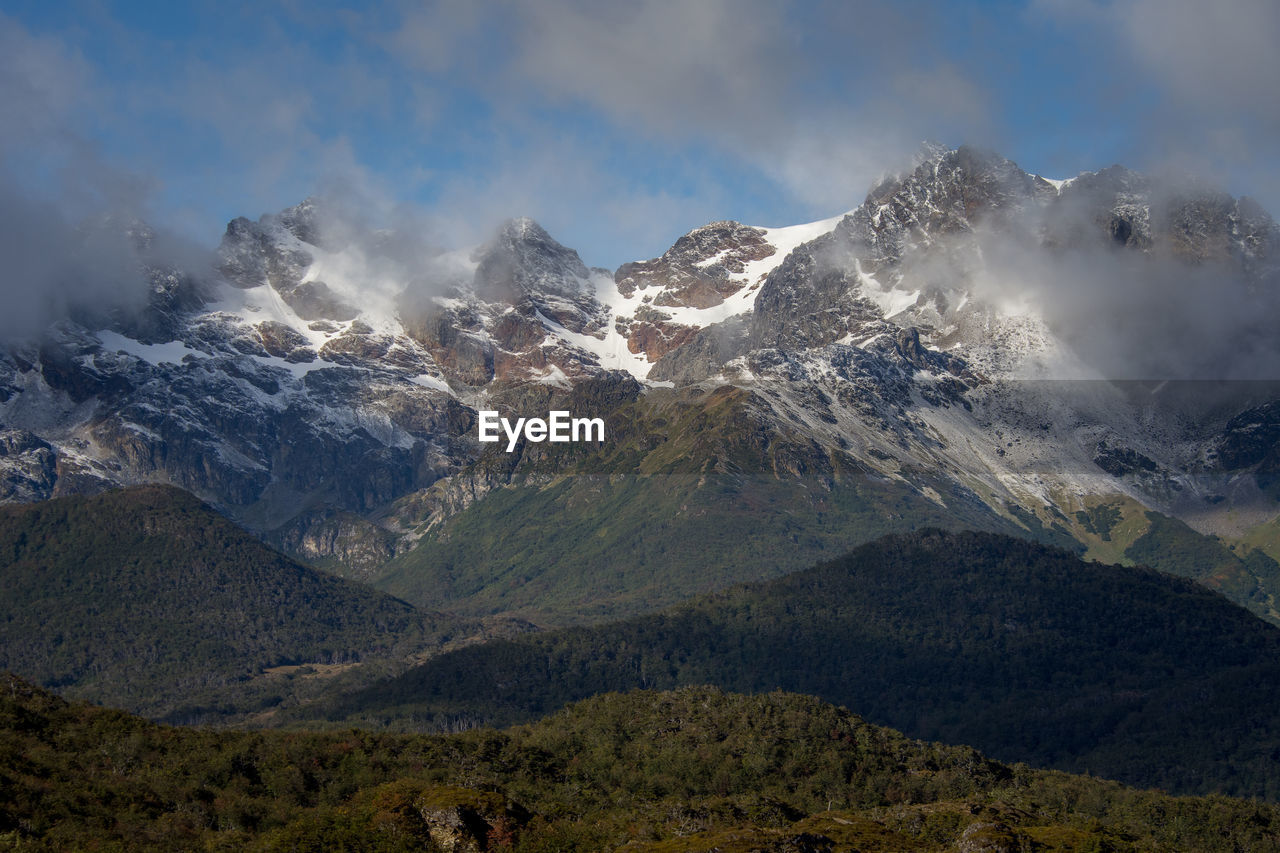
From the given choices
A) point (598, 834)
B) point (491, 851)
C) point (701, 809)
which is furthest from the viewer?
point (701, 809)

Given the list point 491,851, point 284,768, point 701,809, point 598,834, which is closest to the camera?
point 491,851

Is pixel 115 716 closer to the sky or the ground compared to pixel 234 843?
closer to the sky

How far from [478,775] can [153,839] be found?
56.2m

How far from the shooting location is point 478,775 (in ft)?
592

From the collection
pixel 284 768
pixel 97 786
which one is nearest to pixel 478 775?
pixel 284 768

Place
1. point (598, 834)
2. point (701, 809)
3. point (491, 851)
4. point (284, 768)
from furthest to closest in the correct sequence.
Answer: point (284, 768) < point (701, 809) < point (598, 834) < point (491, 851)

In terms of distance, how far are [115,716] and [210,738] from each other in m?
11.6

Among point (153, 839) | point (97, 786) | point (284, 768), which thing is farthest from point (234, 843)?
point (284, 768)

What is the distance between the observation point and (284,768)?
564ft

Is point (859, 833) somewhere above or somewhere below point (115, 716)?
below

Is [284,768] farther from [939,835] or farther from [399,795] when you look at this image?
[939,835]

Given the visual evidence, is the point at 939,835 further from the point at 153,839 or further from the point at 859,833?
the point at 153,839

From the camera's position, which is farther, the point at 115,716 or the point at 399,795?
the point at 115,716

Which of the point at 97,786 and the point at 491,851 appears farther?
the point at 97,786
